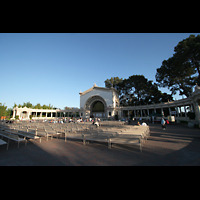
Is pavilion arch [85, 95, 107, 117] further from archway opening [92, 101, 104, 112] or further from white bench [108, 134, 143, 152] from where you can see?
white bench [108, 134, 143, 152]

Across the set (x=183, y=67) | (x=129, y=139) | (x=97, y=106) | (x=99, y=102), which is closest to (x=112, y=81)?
(x=99, y=102)

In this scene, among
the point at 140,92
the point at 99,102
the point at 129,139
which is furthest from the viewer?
the point at 99,102

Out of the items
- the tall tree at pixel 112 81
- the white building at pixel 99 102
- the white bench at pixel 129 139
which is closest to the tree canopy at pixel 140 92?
the white building at pixel 99 102

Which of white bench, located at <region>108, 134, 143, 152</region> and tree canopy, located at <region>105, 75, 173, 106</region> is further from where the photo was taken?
tree canopy, located at <region>105, 75, 173, 106</region>

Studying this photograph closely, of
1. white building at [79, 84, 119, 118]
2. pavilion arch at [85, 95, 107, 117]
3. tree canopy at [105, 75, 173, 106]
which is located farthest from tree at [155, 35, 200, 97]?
pavilion arch at [85, 95, 107, 117]

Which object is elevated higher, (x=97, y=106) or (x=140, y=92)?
(x=140, y=92)

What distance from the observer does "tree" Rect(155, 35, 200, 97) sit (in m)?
24.6

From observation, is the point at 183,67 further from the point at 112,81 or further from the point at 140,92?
the point at 112,81

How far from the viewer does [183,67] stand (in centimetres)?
2672

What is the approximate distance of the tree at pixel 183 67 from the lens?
2462cm
